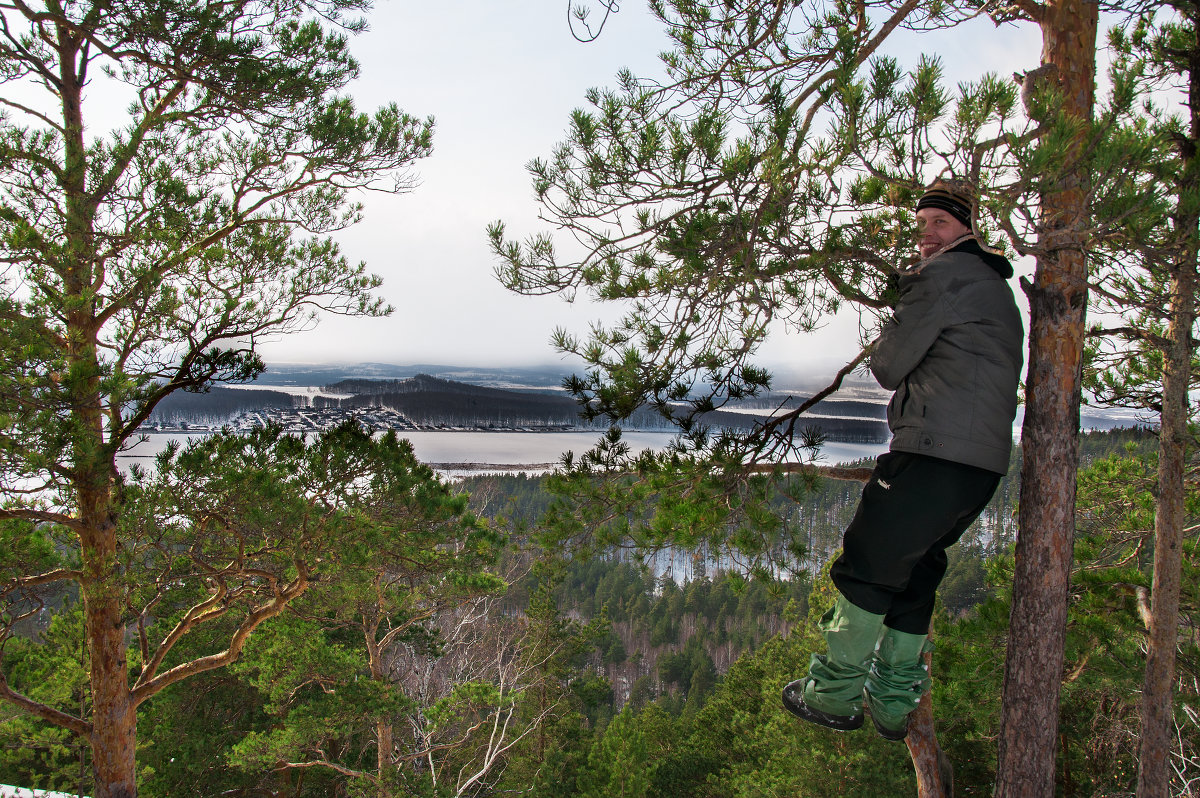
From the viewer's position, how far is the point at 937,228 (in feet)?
7.55

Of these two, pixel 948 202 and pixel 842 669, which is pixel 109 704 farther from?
pixel 948 202

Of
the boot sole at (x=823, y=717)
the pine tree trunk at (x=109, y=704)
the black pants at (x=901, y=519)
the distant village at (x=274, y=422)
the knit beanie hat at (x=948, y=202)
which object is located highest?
the knit beanie hat at (x=948, y=202)

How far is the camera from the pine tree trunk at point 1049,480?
8.25 feet

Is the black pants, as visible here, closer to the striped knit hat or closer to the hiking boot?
the hiking boot

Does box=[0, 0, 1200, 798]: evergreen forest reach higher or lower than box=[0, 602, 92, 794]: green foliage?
higher

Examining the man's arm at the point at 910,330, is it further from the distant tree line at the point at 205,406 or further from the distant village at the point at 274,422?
→ the distant tree line at the point at 205,406

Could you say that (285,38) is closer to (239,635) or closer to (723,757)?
(239,635)

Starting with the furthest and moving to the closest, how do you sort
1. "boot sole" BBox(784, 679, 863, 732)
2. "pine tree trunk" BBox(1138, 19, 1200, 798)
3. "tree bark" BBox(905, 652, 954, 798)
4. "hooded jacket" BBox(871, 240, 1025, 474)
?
"pine tree trunk" BBox(1138, 19, 1200, 798)
"tree bark" BBox(905, 652, 954, 798)
"boot sole" BBox(784, 679, 863, 732)
"hooded jacket" BBox(871, 240, 1025, 474)

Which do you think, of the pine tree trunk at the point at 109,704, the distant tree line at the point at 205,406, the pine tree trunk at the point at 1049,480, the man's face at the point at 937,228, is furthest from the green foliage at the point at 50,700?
the man's face at the point at 937,228

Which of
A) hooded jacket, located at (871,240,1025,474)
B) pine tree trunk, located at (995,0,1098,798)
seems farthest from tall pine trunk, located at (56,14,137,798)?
pine tree trunk, located at (995,0,1098,798)

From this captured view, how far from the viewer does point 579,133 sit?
2.89 meters

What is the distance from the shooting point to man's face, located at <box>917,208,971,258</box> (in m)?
2.27

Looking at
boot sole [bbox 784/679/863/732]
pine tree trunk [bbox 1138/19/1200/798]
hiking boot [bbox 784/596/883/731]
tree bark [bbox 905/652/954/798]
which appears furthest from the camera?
pine tree trunk [bbox 1138/19/1200/798]

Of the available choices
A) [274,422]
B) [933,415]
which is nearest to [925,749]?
[933,415]
